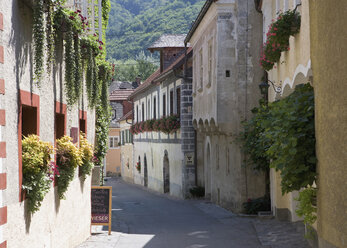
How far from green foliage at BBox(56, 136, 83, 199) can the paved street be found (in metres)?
2.70

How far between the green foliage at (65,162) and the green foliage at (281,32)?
14.0 feet

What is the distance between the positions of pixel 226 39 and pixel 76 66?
9579mm

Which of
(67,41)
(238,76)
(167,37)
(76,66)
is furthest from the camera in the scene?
(167,37)

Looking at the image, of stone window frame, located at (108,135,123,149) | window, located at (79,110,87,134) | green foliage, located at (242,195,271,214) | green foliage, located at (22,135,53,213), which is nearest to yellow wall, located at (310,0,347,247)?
green foliage, located at (22,135,53,213)

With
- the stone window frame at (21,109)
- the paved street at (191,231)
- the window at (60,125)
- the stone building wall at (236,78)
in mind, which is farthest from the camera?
the stone building wall at (236,78)

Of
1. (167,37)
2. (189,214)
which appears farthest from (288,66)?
(167,37)

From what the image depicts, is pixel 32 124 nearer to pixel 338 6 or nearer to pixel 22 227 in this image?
pixel 22 227

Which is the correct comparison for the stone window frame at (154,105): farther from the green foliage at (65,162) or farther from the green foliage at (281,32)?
the green foliage at (65,162)

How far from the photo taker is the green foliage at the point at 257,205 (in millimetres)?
19000

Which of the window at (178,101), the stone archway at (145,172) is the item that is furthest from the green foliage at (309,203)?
the stone archway at (145,172)

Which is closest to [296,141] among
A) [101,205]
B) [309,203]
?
[309,203]

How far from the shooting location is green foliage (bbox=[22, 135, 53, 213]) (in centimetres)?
808

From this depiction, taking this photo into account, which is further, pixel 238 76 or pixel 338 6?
pixel 238 76

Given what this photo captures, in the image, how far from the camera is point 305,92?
8.36 m
